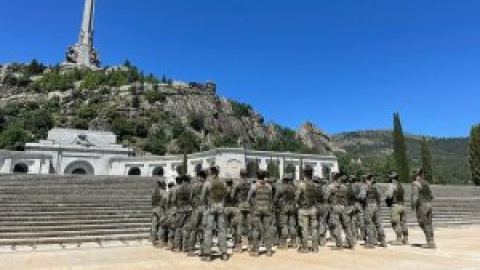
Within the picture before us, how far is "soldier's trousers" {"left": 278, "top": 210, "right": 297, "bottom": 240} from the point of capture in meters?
12.1

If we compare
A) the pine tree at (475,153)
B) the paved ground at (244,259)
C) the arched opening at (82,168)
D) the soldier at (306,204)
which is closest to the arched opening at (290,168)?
the pine tree at (475,153)

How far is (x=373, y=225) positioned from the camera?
43.1 feet

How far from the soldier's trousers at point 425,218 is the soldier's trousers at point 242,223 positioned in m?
5.09

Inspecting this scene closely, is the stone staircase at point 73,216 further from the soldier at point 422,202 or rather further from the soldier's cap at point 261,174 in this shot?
the soldier at point 422,202

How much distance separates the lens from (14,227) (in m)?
14.6

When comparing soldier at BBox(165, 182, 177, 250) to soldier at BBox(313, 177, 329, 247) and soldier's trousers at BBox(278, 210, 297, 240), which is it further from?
soldier at BBox(313, 177, 329, 247)

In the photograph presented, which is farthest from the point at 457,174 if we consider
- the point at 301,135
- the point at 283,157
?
the point at 283,157

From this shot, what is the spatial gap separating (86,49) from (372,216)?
98581 mm

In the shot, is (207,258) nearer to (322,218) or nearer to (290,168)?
(322,218)

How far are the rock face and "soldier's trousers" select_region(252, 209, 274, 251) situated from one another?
9261 cm

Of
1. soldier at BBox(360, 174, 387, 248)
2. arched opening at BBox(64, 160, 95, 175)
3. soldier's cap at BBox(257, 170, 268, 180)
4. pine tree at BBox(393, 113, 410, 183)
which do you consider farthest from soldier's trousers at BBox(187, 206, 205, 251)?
arched opening at BBox(64, 160, 95, 175)

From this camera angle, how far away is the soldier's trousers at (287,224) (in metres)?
12.1

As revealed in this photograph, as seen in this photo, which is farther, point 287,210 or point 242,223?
point 287,210

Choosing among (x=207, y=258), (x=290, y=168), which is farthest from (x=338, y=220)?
(x=290, y=168)
